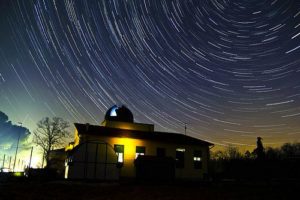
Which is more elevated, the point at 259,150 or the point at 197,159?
the point at 259,150

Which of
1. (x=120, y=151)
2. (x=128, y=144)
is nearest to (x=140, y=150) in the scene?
(x=128, y=144)

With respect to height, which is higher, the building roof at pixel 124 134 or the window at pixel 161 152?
the building roof at pixel 124 134

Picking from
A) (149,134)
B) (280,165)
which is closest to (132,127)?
(149,134)

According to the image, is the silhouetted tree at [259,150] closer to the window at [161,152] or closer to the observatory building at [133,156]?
the observatory building at [133,156]

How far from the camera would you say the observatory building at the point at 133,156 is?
23891mm

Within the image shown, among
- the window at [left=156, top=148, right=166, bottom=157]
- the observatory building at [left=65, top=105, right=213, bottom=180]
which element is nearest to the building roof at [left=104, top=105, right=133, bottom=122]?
the observatory building at [left=65, top=105, right=213, bottom=180]

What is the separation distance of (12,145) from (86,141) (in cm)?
6174

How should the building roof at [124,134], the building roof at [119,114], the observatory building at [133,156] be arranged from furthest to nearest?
the building roof at [119,114], the building roof at [124,134], the observatory building at [133,156]

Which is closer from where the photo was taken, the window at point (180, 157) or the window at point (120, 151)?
the window at point (120, 151)

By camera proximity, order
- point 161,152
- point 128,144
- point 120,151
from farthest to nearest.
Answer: point 161,152, point 128,144, point 120,151

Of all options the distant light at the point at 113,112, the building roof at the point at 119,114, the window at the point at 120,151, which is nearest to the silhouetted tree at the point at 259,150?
the window at the point at 120,151

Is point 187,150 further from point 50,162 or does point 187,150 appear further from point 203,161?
point 50,162

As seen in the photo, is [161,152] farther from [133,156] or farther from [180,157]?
[133,156]

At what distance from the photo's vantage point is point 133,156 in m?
29.3
